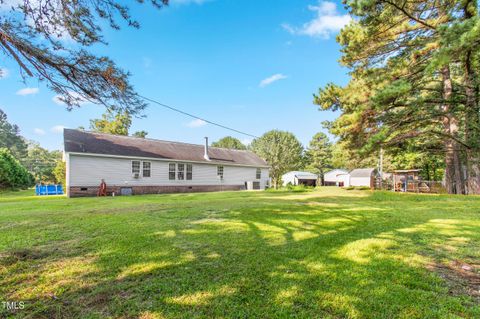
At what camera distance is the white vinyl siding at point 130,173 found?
47.8 ft

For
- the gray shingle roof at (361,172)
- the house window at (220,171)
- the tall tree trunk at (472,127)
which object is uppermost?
the tall tree trunk at (472,127)

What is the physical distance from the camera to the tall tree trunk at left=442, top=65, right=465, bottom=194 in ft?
37.0

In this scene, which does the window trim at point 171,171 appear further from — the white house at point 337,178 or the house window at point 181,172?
the white house at point 337,178

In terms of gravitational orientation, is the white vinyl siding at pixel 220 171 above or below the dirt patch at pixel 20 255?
above

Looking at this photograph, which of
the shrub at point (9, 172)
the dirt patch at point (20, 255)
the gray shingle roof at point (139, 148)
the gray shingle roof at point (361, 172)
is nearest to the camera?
the dirt patch at point (20, 255)

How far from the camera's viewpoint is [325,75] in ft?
55.9

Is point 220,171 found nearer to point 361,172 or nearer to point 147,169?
point 147,169

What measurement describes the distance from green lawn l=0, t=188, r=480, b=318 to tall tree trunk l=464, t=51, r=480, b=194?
7.08 m

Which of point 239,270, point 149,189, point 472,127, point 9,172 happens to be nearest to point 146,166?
point 149,189

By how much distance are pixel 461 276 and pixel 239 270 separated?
2664mm

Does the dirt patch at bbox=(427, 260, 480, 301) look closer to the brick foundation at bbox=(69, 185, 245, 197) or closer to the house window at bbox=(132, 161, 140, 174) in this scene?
the brick foundation at bbox=(69, 185, 245, 197)

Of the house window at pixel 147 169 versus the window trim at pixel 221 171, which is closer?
the house window at pixel 147 169

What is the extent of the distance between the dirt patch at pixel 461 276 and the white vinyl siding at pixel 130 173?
16.9 m

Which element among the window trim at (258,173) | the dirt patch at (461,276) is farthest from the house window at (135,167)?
the dirt patch at (461,276)
